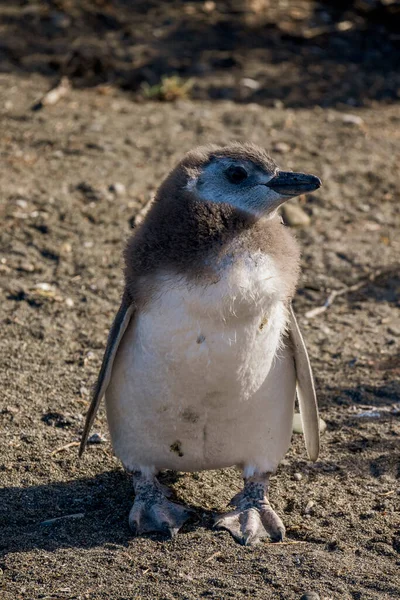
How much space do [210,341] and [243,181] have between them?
659 mm

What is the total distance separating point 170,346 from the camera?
356 cm

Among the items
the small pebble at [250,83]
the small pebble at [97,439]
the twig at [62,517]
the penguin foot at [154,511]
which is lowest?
the small pebble at [97,439]

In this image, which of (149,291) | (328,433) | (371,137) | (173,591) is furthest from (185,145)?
(173,591)

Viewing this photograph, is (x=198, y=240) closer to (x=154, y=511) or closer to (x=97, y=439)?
(x=154, y=511)

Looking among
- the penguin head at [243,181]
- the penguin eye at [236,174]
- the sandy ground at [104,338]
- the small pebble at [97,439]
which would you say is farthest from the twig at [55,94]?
the penguin eye at [236,174]

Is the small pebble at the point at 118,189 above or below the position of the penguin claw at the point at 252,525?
below

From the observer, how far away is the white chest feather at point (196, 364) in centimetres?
346

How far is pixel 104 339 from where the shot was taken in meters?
5.40

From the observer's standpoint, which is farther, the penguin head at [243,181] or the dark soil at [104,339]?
the penguin head at [243,181]

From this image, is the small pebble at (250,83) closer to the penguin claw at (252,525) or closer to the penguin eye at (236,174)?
the penguin eye at (236,174)

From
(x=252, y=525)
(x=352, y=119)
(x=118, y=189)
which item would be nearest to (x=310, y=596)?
(x=252, y=525)

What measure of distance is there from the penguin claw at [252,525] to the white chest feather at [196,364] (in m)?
0.23

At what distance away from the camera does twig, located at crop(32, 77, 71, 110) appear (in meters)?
8.16

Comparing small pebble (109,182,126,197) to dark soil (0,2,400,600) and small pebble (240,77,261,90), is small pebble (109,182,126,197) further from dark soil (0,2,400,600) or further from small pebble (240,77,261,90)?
small pebble (240,77,261,90)
